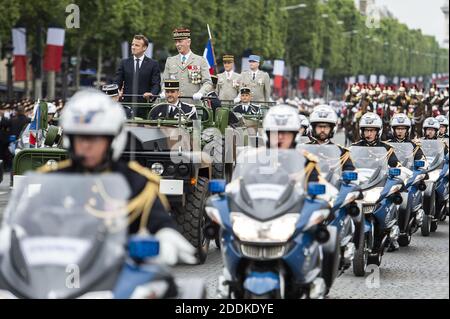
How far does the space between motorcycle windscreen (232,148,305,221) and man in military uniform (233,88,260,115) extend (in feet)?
37.6

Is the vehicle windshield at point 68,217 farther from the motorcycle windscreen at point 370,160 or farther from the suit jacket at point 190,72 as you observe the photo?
the suit jacket at point 190,72

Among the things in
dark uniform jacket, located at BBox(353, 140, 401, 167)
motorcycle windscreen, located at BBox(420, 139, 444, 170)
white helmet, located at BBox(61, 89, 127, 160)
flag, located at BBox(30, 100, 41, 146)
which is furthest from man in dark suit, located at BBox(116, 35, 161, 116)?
white helmet, located at BBox(61, 89, 127, 160)

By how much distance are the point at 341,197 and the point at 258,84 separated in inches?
459

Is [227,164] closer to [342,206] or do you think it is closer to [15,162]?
[15,162]

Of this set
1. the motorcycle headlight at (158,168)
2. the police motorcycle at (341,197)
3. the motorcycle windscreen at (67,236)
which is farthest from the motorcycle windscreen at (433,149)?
the motorcycle windscreen at (67,236)

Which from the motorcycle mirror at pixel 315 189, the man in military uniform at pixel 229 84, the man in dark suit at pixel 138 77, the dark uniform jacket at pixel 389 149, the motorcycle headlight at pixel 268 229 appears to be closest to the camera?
the motorcycle headlight at pixel 268 229

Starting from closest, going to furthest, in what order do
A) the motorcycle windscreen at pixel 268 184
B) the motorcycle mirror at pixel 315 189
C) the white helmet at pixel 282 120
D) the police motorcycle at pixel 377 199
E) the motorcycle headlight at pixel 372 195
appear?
the motorcycle windscreen at pixel 268 184, the motorcycle mirror at pixel 315 189, the white helmet at pixel 282 120, the police motorcycle at pixel 377 199, the motorcycle headlight at pixel 372 195

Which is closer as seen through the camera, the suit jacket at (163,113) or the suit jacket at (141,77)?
the suit jacket at (163,113)

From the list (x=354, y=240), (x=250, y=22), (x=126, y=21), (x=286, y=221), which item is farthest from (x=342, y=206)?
(x=250, y=22)

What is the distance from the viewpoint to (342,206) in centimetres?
1204

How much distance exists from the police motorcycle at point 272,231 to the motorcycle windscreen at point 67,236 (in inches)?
103

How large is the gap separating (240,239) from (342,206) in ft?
9.28

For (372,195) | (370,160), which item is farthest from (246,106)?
(372,195)

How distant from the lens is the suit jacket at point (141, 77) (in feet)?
60.4
